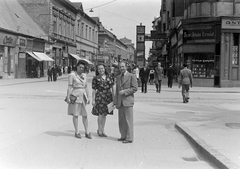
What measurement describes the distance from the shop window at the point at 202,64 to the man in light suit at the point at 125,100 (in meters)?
19.8

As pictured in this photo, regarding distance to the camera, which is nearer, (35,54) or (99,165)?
(99,165)

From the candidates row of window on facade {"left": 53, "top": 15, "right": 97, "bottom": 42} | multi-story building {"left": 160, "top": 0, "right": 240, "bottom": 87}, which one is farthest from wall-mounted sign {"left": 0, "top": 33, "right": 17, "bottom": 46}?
multi-story building {"left": 160, "top": 0, "right": 240, "bottom": 87}

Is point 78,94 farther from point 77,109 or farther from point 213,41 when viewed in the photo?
point 213,41

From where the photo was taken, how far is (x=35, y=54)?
135 feet

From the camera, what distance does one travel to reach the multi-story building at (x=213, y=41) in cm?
2511

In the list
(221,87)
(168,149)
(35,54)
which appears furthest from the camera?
(35,54)

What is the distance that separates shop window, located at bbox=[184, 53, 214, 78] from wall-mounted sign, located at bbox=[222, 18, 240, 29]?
2408mm

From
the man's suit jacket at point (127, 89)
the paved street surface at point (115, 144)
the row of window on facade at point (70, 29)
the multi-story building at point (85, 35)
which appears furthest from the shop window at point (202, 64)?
the multi-story building at point (85, 35)

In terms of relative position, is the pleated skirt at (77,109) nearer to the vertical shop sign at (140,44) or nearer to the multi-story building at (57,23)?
the vertical shop sign at (140,44)

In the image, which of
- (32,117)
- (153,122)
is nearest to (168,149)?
(153,122)

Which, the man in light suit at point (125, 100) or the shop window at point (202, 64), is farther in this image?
the shop window at point (202, 64)

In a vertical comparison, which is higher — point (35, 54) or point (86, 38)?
point (86, 38)

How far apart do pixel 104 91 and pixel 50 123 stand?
2745 millimetres

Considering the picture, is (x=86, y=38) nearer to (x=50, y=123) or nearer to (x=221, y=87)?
(x=221, y=87)
